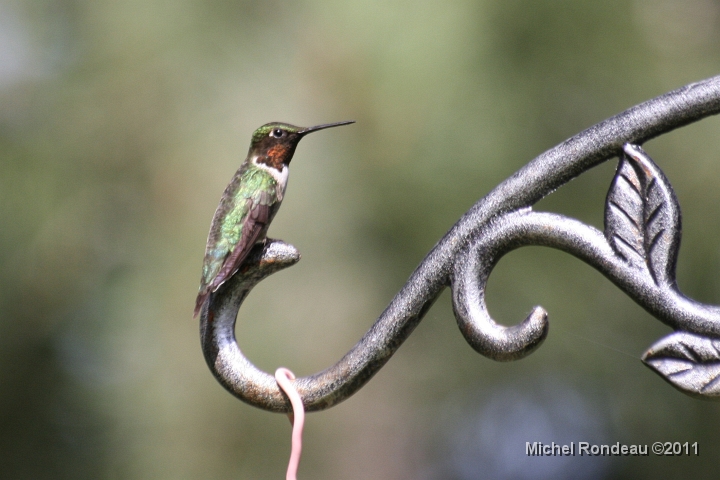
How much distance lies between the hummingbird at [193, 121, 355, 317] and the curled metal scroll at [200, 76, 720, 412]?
14 centimetres

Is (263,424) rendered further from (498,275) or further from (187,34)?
(187,34)

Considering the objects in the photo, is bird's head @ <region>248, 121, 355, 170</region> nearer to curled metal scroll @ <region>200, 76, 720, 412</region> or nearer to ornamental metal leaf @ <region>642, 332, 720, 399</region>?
curled metal scroll @ <region>200, 76, 720, 412</region>

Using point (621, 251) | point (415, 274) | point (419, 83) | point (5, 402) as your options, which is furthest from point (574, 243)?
point (5, 402)

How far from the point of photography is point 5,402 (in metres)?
3.00

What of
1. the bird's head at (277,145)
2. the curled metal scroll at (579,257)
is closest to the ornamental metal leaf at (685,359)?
the curled metal scroll at (579,257)

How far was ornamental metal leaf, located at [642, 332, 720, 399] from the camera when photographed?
744mm

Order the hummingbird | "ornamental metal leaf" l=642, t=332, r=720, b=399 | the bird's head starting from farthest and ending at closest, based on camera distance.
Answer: the bird's head → the hummingbird → "ornamental metal leaf" l=642, t=332, r=720, b=399

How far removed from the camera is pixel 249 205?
119 cm

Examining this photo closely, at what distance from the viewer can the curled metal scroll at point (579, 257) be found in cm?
75

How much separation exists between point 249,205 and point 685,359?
68cm

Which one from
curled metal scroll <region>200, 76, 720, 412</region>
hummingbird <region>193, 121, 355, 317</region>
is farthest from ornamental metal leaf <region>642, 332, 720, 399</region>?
hummingbird <region>193, 121, 355, 317</region>

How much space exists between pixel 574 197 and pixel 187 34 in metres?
1.58

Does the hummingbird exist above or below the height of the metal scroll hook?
above

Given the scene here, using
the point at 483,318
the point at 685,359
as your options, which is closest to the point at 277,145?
the point at 483,318
